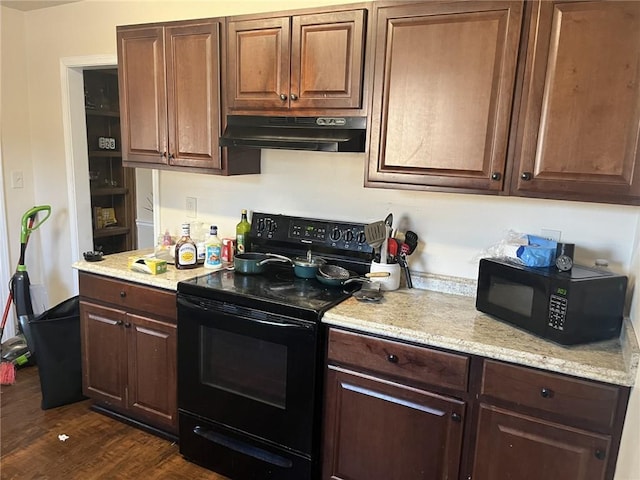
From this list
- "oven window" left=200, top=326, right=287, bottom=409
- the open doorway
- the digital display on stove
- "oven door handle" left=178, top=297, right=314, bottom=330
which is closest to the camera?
Result: "oven door handle" left=178, top=297, right=314, bottom=330

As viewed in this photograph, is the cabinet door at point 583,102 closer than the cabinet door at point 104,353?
Yes

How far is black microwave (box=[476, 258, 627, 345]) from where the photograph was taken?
1604 mm

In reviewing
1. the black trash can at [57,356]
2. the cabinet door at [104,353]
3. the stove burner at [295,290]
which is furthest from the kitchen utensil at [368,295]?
the black trash can at [57,356]

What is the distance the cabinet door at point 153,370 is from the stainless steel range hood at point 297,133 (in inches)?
38.3

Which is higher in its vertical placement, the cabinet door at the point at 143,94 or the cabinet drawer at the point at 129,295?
the cabinet door at the point at 143,94

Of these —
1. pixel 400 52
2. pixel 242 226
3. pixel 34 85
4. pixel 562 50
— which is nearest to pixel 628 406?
pixel 562 50

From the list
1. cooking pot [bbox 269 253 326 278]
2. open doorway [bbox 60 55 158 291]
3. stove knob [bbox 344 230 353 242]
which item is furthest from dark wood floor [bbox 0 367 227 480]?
stove knob [bbox 344 230 353 242]

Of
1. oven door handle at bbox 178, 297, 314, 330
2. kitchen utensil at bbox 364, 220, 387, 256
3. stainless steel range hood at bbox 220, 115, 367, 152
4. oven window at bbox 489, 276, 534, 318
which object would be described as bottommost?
oven door handle at bbox 178, 297, 314, 330

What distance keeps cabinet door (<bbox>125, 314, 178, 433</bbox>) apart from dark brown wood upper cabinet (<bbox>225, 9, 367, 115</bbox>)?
3.81 ft

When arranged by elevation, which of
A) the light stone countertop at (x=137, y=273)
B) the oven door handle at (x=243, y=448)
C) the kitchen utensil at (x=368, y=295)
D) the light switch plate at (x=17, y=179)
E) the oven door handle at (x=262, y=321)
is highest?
the light switch plate at (x=17, y=179)

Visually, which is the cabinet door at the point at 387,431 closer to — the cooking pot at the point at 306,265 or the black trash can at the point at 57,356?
the cooking pot at the point at 306,265

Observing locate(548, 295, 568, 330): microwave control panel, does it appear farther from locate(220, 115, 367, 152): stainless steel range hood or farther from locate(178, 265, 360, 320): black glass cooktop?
locate(220, 115, 367, 152): stainless steel range hood

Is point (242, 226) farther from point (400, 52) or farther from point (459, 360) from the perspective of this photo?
point (459, 360)

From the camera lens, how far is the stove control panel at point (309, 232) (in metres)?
2.39
